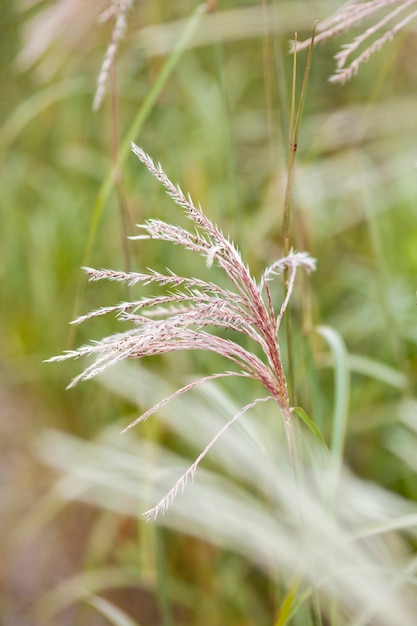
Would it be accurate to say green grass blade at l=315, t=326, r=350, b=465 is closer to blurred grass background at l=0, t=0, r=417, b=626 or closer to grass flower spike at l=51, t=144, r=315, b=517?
blurred grass background at l=0, t=0, r=417, b=626

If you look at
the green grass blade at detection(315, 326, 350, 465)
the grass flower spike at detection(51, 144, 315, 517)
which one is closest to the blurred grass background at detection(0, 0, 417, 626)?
the green grass blade at detection(315, 326, 350, 465)

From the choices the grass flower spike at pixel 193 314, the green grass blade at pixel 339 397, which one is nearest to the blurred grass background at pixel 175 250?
the green grass blade at pixel 339 397

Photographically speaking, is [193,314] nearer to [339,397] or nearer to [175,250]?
[339,397]

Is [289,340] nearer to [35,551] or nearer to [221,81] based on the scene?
[221,81]

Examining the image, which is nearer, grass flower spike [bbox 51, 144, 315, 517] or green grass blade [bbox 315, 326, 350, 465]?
grass flower spike [bbox 51, 144, 315, 517]

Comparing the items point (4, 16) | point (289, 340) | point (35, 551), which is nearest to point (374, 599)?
point (289, 340)

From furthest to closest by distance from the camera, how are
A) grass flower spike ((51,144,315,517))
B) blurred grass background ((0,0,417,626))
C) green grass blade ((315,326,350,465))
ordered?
blurred grass background ((0,0,417,626))
green grass blade ((315,326,350,465))
grass flower spike ((51,144,315,517))

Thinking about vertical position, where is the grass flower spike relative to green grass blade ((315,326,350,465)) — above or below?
above

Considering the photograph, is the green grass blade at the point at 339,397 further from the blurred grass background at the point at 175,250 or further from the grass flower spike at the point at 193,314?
the grass flower spike at the point at 193,314
